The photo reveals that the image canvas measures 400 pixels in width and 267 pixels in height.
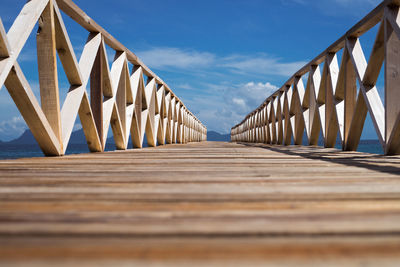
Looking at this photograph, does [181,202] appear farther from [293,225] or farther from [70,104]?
[70,104]

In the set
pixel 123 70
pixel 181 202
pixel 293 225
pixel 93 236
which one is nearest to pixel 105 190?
pixel 181 202

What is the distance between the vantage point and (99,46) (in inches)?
117

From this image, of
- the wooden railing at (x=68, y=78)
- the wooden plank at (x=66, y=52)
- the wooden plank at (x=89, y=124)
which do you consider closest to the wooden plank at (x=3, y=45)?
the wooden railing at (x=68, y=78)

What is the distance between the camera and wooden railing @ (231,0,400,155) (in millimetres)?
2510

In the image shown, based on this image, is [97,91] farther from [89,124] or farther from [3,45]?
[3,45]

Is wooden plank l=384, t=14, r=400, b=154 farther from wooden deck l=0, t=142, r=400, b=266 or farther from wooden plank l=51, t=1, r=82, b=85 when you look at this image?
wooden plank l=51, t=1, r=82, b=85

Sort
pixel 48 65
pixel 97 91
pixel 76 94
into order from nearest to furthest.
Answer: pixel 48 65 → pixel 76 94 → pixel 97 91

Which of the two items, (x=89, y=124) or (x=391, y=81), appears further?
(x=89, y=124)

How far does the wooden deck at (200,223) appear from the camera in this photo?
56 centimetres

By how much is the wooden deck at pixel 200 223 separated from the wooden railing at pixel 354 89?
1.67m

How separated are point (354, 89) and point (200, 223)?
10.7 feet

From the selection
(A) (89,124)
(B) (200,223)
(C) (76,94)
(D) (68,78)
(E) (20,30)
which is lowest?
(B) (200,223)

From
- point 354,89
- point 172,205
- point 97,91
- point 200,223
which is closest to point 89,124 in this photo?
point 97,91

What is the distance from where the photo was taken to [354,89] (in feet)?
11.1
